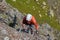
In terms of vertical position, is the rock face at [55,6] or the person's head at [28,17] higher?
the rock face at [55,6]

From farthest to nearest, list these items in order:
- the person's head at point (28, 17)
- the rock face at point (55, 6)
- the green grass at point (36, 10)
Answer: the rock face at point (55, 6)
the green grass at point (36, 10)
the person's head at point (28, 17)

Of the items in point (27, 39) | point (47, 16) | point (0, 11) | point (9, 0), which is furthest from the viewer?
point (47, 16)

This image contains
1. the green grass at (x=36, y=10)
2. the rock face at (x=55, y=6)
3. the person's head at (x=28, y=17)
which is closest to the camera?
the person's head at (x=28, y=17)

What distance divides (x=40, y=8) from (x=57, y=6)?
18.2 ft

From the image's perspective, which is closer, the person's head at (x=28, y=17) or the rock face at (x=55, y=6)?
the person's head at (x=28, y=17)

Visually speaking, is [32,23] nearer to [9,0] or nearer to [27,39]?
[27,39]

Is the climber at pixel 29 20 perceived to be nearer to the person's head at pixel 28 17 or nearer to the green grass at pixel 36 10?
the person's head at pixel 28 17

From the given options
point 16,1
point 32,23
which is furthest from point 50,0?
point 32,23

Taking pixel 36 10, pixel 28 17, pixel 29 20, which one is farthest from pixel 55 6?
pixel 28 17

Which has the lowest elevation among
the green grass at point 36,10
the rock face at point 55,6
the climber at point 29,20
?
the climber at point 29,20

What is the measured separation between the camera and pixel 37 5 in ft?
224

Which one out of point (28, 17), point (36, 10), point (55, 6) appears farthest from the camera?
point (55, 6)

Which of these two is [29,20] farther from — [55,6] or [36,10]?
[55,6]

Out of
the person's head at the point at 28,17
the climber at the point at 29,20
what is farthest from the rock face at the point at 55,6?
the person's head at the point at 28,17
